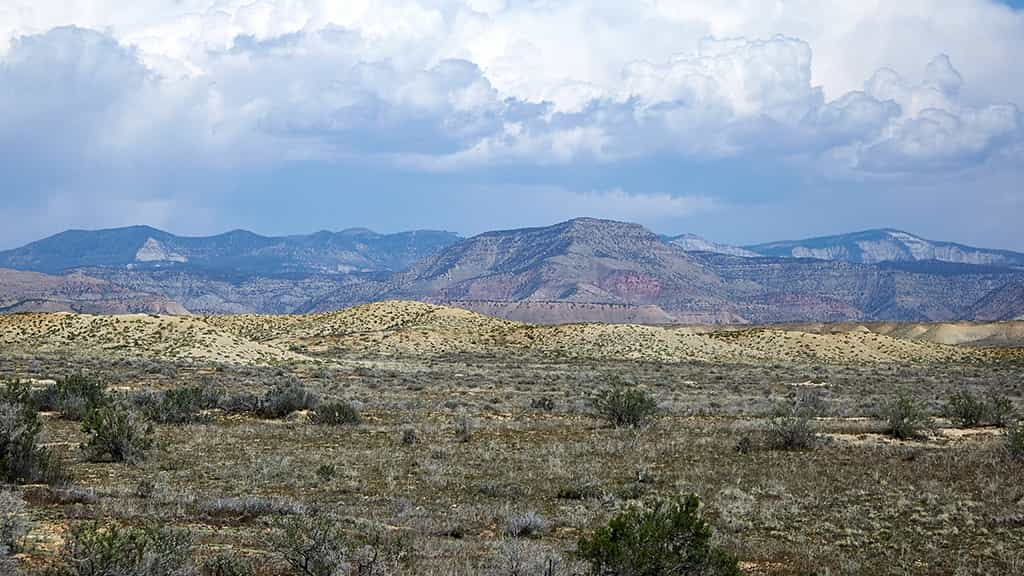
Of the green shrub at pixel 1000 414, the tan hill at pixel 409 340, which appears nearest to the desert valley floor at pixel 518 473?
the green shrub at pixel 1000 414

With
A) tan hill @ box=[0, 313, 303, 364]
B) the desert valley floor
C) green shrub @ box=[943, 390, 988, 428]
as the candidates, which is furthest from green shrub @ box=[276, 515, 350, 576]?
tan hill @ box=[0, 313, 303, 364]

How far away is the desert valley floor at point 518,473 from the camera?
12.1m

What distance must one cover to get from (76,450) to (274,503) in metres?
8.55

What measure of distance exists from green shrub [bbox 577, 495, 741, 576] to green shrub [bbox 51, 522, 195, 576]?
3.99 meters

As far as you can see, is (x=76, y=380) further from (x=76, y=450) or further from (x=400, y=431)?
(x=400, y=431)

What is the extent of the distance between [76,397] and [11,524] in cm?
1772

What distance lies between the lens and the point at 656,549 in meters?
9.04

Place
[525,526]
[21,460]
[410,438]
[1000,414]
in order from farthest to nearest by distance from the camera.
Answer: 1. [1000,414]
2. [410,438]
3. [21,460]
4. [525,526]

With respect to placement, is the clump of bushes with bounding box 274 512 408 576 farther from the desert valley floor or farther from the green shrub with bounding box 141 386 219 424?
the green shrub with bounding box 141 386 219 424

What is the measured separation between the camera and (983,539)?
13.2 metres

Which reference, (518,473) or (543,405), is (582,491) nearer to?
(518,473)

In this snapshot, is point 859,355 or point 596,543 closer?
point 596,543

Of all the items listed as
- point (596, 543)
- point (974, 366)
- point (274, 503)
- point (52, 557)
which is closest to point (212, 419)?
point (274, 503)

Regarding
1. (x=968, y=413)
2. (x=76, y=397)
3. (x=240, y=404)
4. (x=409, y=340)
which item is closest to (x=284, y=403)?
(x=240, y=404)
